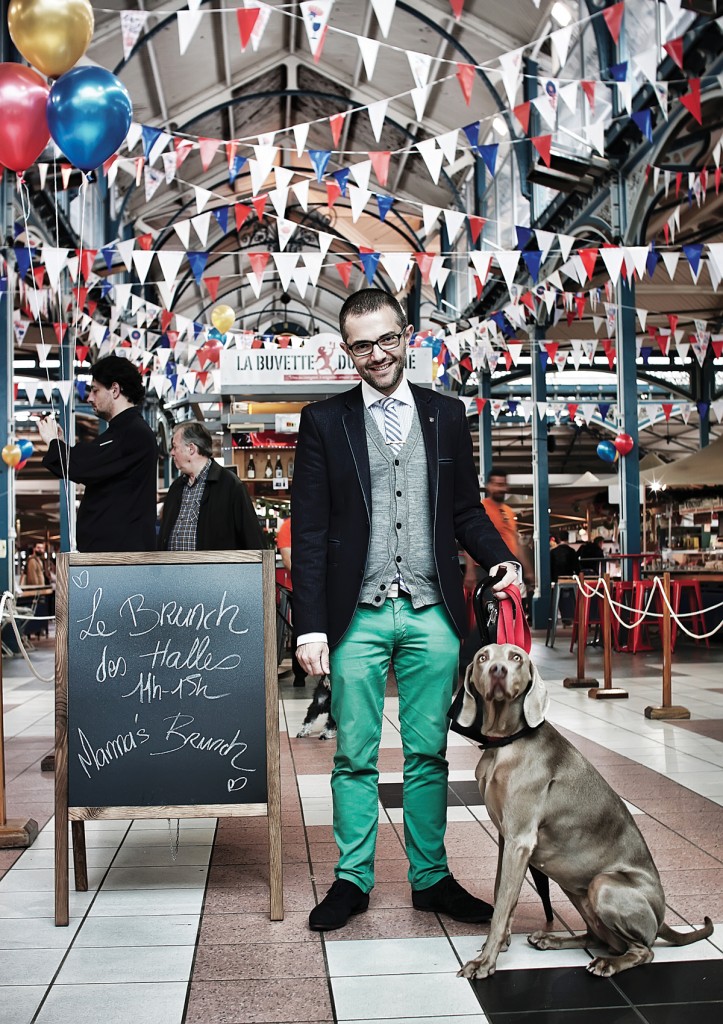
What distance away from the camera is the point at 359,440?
3.04m

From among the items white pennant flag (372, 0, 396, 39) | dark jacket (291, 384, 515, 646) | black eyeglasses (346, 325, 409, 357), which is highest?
white pennant flag (372, 0, 396, 39)

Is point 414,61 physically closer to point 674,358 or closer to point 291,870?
point 291,870

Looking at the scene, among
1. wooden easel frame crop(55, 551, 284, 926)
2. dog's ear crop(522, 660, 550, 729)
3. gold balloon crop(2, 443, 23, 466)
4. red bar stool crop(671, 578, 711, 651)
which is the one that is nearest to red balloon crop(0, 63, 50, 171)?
wooden easel frame crop(55, 551, 284, 926)

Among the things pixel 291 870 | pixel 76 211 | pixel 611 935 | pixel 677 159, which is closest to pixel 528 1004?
pixel 611 935

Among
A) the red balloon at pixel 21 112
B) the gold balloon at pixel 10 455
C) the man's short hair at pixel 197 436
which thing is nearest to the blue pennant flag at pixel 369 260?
the gold balloon at pixel 10 455

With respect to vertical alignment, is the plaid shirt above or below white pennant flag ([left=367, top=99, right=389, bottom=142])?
below

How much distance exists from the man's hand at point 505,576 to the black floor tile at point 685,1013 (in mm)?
1075

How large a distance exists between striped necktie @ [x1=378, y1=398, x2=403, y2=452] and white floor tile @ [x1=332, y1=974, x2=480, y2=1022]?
1.49 meters

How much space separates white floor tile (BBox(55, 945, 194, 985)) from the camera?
2.55m

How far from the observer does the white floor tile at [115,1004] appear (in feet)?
7.60

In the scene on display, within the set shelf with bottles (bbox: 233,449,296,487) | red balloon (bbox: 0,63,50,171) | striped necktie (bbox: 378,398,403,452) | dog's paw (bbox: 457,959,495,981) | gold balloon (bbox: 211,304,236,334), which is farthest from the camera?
gold balloon (bbox: 211,304,236,334)

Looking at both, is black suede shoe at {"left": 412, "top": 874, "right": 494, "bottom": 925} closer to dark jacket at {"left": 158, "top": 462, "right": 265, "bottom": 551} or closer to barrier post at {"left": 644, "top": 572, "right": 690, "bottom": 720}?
dark jacket at {"left": 158, "top": 462, "right": 265, "bottom": 551}

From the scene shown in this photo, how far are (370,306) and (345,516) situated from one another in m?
0.61

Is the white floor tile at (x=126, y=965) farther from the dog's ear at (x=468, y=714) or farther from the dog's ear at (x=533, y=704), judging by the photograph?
the dog's ear at (x=533, y=704)
